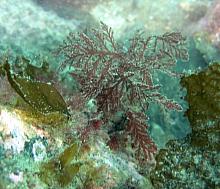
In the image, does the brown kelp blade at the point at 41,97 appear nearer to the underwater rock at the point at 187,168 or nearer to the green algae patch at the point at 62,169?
the green algae patch at the point at 62,169

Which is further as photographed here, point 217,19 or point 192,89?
point 217,19

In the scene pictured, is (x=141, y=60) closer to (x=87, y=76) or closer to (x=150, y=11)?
(x=87, y=76)

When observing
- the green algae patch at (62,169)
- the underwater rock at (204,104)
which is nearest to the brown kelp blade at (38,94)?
the green algae patch at (62,169)

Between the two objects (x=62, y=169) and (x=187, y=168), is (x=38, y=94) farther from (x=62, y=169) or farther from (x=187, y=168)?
(x=187, y=168)

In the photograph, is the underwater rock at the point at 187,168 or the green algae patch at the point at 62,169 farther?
the underwater rock at the point at 187,168

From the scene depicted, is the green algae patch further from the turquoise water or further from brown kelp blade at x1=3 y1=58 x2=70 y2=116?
brown kelp blade at x1=3 y1=58 x2=70 y2=116

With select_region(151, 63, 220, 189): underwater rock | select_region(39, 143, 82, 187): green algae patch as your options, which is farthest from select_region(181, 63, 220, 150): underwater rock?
select_region(39, 143, 82, 187): green algae patch

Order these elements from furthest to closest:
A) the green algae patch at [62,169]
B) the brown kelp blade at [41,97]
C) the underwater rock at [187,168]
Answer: the brown kelp blade at [41,97]
the underwater rock at [187,168]
the green algae patch at [62,169]

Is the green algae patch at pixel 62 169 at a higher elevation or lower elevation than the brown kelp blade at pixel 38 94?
lower

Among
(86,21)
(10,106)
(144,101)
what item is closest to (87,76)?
(144,101)

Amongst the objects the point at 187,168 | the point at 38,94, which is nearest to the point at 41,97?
the point at 38,94

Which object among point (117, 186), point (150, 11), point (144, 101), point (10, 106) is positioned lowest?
point (117, 186)
